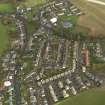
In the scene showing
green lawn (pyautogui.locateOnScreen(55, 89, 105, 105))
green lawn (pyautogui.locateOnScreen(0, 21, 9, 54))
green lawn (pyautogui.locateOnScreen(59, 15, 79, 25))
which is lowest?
green lawn (pyautogui.locateOnScreen(55, 89, 105, 105))

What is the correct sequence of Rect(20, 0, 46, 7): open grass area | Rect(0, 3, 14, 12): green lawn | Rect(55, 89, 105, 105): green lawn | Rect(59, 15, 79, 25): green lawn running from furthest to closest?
Rect(20, 0, 46, 7): open grass area
Rect(0, 3, 14, 12): green lawn
Rect(59, 15, 79, 25): green lawn
Rect(55, 89, 105, 105): green lawn

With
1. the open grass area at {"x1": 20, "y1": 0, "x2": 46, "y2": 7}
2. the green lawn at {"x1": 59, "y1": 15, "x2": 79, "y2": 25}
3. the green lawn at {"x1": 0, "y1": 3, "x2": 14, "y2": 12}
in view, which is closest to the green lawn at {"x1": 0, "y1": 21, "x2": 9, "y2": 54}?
the green lawn at {"x1": 0, "y1": 3, "x2": 14, "y2": 12}

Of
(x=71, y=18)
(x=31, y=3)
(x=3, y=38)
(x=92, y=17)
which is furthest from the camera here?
(x=31, y=3)

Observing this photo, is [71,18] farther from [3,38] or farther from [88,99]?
[88,99]

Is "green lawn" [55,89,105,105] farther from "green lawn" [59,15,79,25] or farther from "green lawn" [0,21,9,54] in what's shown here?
"green lawn" [59,15,79,25]

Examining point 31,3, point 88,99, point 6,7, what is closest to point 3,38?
point 6,7

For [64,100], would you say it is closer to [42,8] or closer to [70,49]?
[70,49]

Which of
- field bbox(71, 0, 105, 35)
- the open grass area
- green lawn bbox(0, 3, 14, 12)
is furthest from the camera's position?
the open grass area

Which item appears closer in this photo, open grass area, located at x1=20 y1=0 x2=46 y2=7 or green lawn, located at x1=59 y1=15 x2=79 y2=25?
green lawn, located at x1=59 y1=15 x2=79 y2=25
